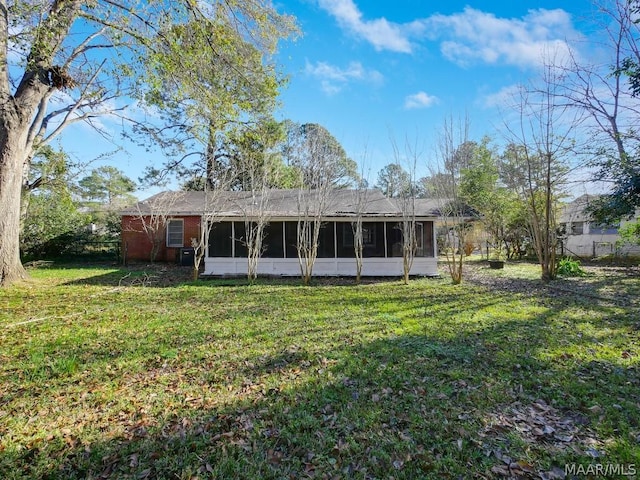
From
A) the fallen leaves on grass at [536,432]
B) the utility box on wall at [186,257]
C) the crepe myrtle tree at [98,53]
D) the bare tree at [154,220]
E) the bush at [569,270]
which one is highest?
the crepe myrtle tree at [98,53]

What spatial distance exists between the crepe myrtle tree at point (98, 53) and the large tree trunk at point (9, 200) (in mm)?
23

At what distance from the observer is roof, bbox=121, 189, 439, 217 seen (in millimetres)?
11461

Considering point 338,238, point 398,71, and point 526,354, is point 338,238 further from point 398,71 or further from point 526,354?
point 526,354

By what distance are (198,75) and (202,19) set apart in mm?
1167

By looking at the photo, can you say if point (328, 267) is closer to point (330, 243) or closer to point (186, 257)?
point (330, 243)

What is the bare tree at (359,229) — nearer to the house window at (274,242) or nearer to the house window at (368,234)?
the house window at (368,234)

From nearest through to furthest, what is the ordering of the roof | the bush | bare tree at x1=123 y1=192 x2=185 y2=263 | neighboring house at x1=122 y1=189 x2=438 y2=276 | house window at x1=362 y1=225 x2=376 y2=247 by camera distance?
the roof < the bush < neighboring house at x1=122 y1=189 x2=438 y2=276 < house window at x1=362 y1=225 x2=376 y2=247 < bare tree at x1=123 y1=192 x2=185 y2=263

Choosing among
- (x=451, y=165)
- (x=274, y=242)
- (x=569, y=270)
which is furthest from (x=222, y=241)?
(x=569, y=270)

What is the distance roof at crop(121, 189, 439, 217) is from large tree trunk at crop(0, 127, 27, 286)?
5.22 meters

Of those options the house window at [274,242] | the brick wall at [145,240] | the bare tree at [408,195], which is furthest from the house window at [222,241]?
the bare tree at [408,195]

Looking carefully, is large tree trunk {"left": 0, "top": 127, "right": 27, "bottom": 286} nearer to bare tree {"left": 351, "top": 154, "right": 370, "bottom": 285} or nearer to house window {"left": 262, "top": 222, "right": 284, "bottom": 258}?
house window {"left": 262, "top": 222, "right": 284, "bottom": 258}

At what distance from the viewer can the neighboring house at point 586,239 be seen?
1641cm

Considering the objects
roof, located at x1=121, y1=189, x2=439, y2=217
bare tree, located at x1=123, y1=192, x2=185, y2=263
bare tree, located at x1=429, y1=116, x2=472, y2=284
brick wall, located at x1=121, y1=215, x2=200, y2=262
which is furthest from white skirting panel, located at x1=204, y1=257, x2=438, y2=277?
brick wall, located at x1=121, y1=215, x2=200, y2=262

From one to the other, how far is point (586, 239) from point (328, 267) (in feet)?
65.6
